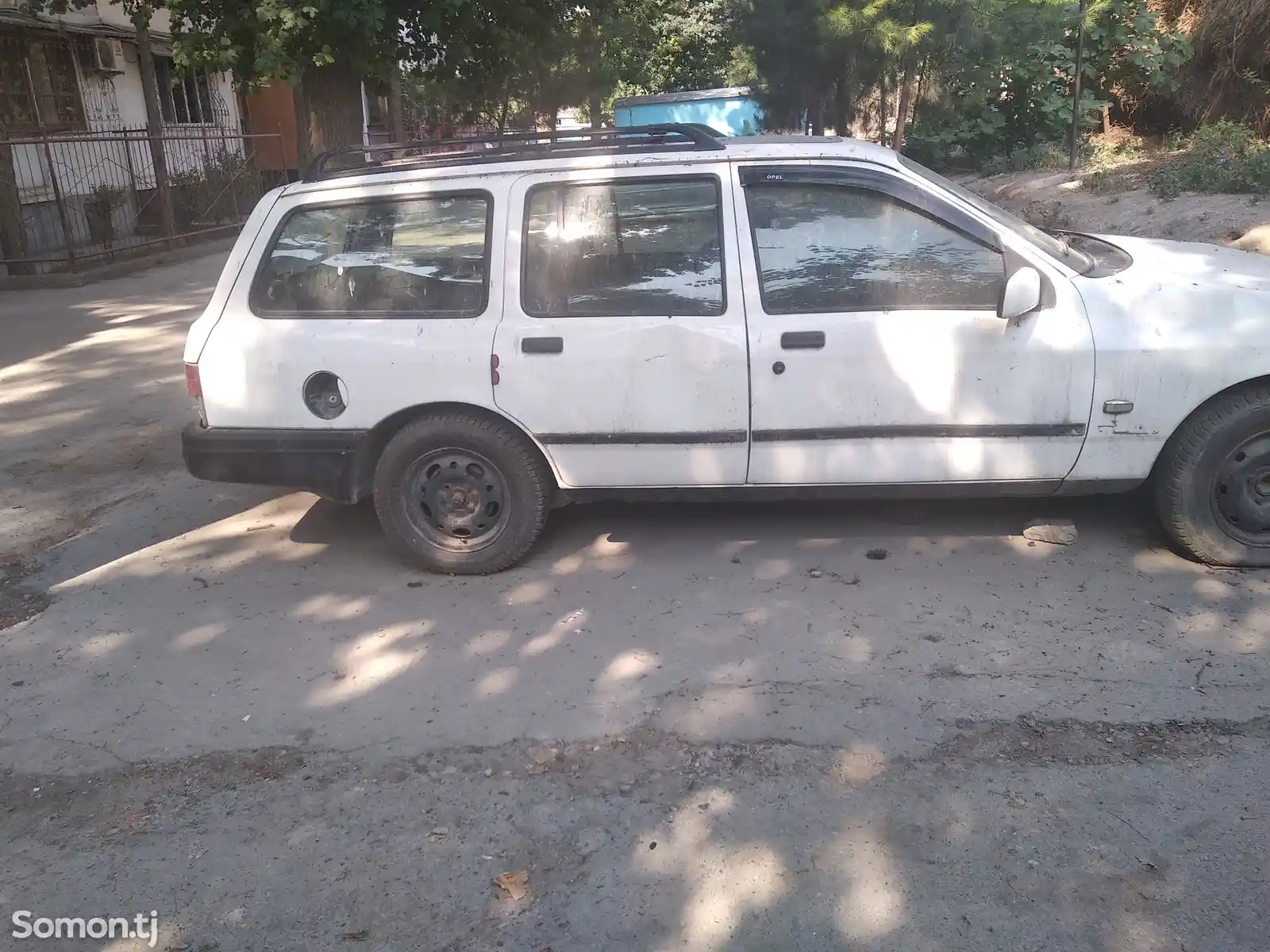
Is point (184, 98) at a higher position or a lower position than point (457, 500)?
higher

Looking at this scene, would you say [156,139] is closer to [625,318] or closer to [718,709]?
[625,318]

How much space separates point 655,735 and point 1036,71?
1643 cm

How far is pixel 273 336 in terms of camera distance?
177 inches

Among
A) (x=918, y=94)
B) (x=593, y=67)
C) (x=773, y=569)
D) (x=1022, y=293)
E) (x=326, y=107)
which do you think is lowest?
(x=773, y=569)

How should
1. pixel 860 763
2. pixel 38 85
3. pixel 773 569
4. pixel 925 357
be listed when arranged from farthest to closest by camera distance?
pixel 38 85 → pixel 773 569 → pixel 925 357 → pixel 860 763

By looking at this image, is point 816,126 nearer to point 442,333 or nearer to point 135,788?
point 442,333

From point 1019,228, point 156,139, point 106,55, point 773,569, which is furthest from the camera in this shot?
point 106,55

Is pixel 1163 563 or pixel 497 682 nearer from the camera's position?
pixel 497 682

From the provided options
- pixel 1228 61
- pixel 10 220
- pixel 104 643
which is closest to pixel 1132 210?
pixel 1228 61

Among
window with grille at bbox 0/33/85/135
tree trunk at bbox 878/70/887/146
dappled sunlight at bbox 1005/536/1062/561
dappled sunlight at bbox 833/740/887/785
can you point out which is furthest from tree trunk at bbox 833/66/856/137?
dappled sunlight at bbox 833/740/887/785

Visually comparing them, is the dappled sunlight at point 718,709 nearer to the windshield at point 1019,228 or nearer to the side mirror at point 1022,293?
the side mirror at point 1022,293

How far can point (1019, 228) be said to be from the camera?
4.42 meters

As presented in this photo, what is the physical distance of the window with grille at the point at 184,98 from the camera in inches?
771

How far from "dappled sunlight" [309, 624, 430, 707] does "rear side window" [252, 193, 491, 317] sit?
4.43ft
